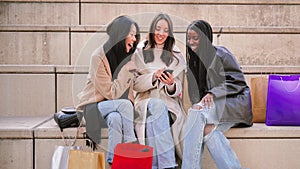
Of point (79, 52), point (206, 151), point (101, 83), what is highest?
point (79, 52)

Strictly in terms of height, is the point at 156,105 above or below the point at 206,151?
above

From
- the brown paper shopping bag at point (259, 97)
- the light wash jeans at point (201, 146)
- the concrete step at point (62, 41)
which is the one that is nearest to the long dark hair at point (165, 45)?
the light wash jeans at point (201, 146)

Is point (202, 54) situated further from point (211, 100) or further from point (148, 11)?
point (148, 11)

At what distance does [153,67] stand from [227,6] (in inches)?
61.7

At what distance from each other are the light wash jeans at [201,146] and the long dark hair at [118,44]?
1.72 ft

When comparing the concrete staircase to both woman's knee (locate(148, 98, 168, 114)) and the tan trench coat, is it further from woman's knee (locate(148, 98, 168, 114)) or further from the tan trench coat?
woman's knee (locate(148, 98, 168, 114))

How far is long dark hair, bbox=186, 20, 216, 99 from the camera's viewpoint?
3109mm

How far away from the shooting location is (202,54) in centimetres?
312

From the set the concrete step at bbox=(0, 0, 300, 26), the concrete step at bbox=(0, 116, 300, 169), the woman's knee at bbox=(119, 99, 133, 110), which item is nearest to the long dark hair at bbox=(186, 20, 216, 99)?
the concrete step at bbox=(0, 116, 300, 169)

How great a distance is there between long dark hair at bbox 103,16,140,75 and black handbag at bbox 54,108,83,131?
378mm

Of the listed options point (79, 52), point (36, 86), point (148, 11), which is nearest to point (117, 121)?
point (36, 86)

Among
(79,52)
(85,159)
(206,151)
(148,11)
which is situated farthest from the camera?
(148,11)

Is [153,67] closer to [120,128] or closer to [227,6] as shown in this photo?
[120,128]

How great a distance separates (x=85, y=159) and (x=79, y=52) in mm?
1418
